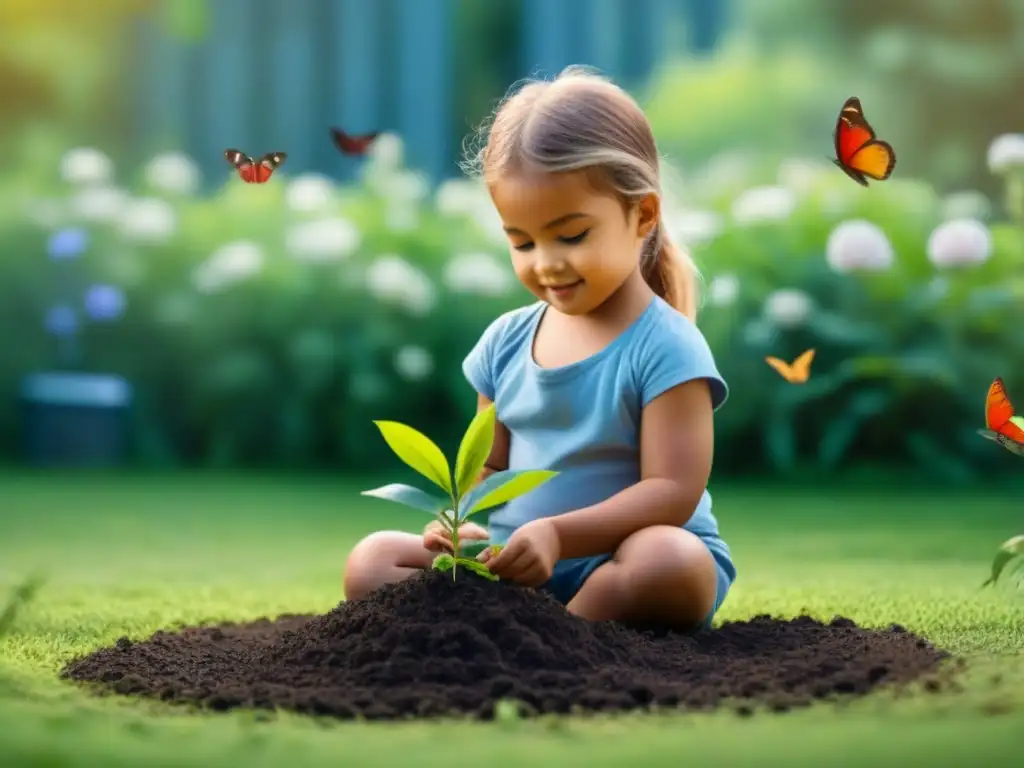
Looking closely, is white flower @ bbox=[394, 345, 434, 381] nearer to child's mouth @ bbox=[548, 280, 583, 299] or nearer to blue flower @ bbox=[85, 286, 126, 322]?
blue flower @ bbox=[85, 286, 126, 322]

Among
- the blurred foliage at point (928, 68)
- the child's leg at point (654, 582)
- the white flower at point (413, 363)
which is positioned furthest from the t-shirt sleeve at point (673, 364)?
the blurred foliage at point (928, 68)

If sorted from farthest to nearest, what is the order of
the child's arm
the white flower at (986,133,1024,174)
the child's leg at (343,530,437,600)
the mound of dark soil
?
1. the white flower at (986,133,1024,174)
2. the child's leg at (343,530,437,600)
3. the child's arm
4. the mound of dark soil

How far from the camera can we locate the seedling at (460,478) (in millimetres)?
1985

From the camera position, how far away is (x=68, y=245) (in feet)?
19.3

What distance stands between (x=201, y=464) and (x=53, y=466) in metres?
0.56

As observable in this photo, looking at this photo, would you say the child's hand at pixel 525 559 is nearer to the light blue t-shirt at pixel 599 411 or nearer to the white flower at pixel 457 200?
the light blue t-shirt at pixel 599 411

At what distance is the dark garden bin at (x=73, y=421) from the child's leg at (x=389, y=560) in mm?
3349

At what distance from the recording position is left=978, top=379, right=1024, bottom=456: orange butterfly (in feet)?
7.38

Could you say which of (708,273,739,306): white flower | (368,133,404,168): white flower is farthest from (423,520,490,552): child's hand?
(368,133,404,168): white flower

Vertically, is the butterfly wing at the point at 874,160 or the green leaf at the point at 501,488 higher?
the butterfly wing at the point at 874,160

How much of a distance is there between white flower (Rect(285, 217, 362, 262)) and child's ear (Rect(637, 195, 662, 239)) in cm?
320

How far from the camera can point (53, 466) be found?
5539 millimetres

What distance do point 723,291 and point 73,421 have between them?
255 centimetres

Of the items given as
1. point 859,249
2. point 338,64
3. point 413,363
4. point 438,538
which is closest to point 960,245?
point 859,249
